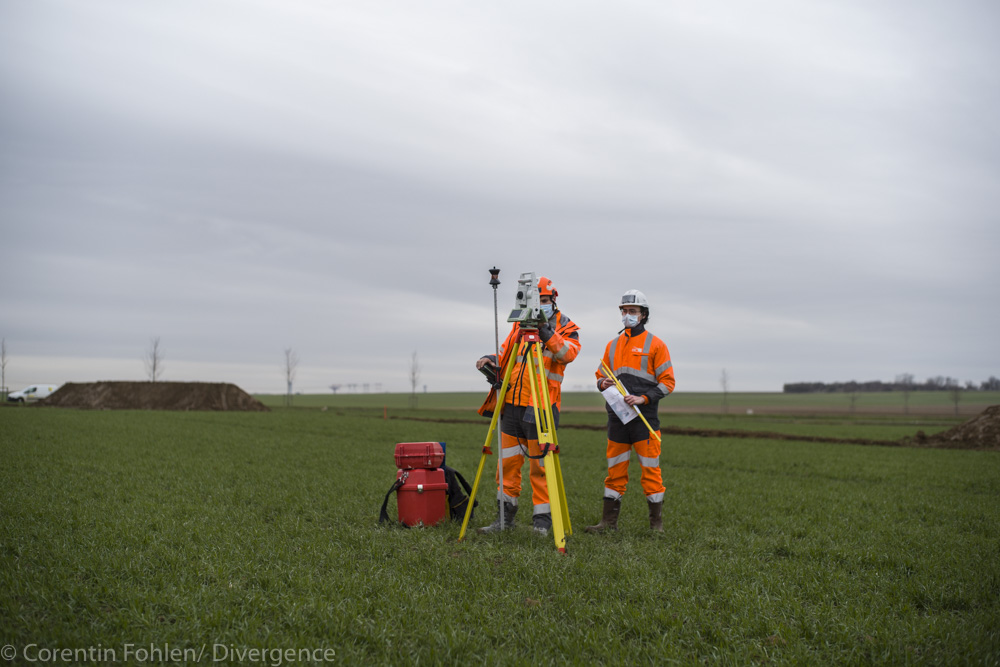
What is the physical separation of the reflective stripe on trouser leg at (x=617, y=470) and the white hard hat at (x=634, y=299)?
6.13ft

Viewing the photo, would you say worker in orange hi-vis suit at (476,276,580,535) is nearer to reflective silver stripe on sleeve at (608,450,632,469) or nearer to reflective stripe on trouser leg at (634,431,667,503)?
reflective silver stripe on sleeve at (608,450,632,469)

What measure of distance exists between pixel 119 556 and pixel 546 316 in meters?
5.01

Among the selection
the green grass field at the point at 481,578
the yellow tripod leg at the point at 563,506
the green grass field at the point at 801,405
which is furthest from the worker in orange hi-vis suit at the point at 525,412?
the green grass field at the point at 801,405

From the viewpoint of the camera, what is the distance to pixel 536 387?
7402mm

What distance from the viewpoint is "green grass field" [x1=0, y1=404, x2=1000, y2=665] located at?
4449mm

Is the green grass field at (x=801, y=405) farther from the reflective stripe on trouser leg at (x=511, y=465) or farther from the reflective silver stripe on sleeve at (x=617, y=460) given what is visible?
the reflective stripe on trouser leg at (x=511, y=465)

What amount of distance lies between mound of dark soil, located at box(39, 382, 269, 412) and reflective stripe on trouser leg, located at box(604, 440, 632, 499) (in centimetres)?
4653

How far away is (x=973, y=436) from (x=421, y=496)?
2741cm

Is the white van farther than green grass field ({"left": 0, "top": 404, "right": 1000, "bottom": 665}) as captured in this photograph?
Yes

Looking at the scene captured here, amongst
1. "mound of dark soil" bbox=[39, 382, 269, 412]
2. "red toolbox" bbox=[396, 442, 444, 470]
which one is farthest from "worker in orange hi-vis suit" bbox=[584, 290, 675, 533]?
"mound of dark soil" bbox=[39, 382, 269, 412]

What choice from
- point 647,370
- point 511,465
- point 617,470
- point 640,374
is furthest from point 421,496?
point 647,370

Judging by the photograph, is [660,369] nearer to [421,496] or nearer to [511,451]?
[511,451]

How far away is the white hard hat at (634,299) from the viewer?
8.62 metres

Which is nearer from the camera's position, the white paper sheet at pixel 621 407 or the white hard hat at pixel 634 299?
the white paper sheet at pixel 621 407
